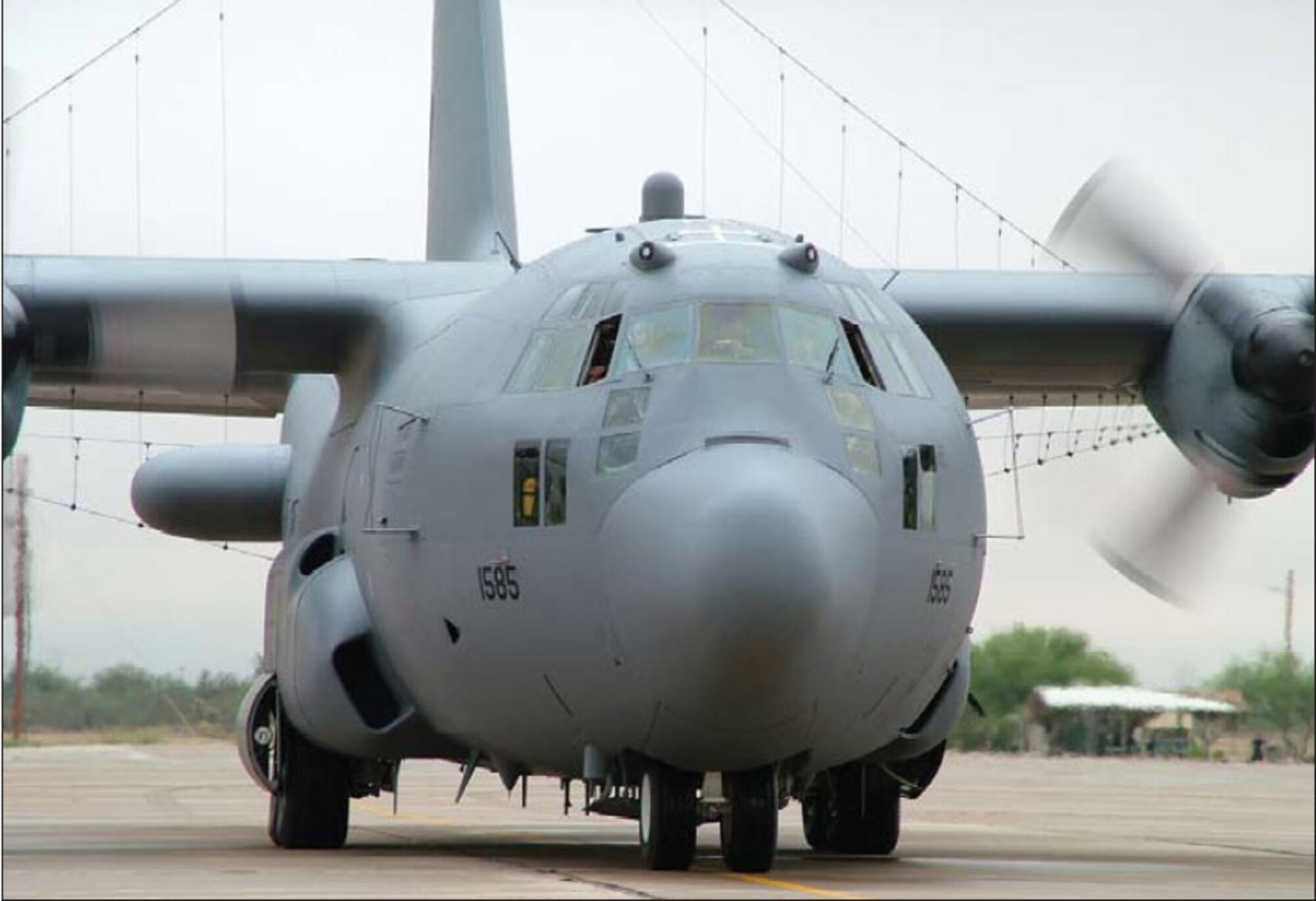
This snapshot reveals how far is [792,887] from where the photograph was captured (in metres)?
13.6

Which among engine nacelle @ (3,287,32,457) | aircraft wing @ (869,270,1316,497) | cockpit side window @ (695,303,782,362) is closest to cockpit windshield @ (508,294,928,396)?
cockpit side window @ (695,303,782,362)

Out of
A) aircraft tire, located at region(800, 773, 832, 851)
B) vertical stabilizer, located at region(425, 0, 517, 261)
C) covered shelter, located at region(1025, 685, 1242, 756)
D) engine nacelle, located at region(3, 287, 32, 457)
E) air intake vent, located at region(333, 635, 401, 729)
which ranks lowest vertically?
covered shelter, located at region(1025, 685, 1242, 756)

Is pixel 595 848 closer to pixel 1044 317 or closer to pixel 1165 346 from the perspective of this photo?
pixel 1044 317

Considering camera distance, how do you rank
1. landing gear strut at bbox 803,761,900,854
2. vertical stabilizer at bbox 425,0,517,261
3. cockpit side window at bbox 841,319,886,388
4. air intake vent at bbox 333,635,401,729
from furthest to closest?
1. vertical stabilizer at bbox 425,0,517,261
2. landing gear strut at bbox 803,761,900,854
3. air intake vent at bbox 333,635,401,729
4. cockpit side window at bbox 841,319,886,388

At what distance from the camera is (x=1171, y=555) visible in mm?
19109

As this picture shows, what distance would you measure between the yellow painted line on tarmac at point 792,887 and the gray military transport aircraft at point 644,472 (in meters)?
0.35

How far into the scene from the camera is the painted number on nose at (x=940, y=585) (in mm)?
15039

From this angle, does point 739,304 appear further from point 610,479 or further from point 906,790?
point 906,790

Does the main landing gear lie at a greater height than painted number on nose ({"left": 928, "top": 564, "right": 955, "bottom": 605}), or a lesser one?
lesser

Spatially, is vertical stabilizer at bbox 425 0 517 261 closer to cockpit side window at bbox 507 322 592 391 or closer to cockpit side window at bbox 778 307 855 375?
cockpit side window at bbox 507 322 592 391

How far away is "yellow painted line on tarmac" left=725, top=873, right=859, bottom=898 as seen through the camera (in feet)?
42.5

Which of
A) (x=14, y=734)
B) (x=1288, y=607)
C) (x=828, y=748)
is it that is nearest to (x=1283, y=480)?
(x=828, y=748)

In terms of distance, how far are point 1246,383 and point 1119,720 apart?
26.2 meters

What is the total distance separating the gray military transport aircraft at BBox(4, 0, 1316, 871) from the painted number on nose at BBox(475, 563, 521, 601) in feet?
0.09
